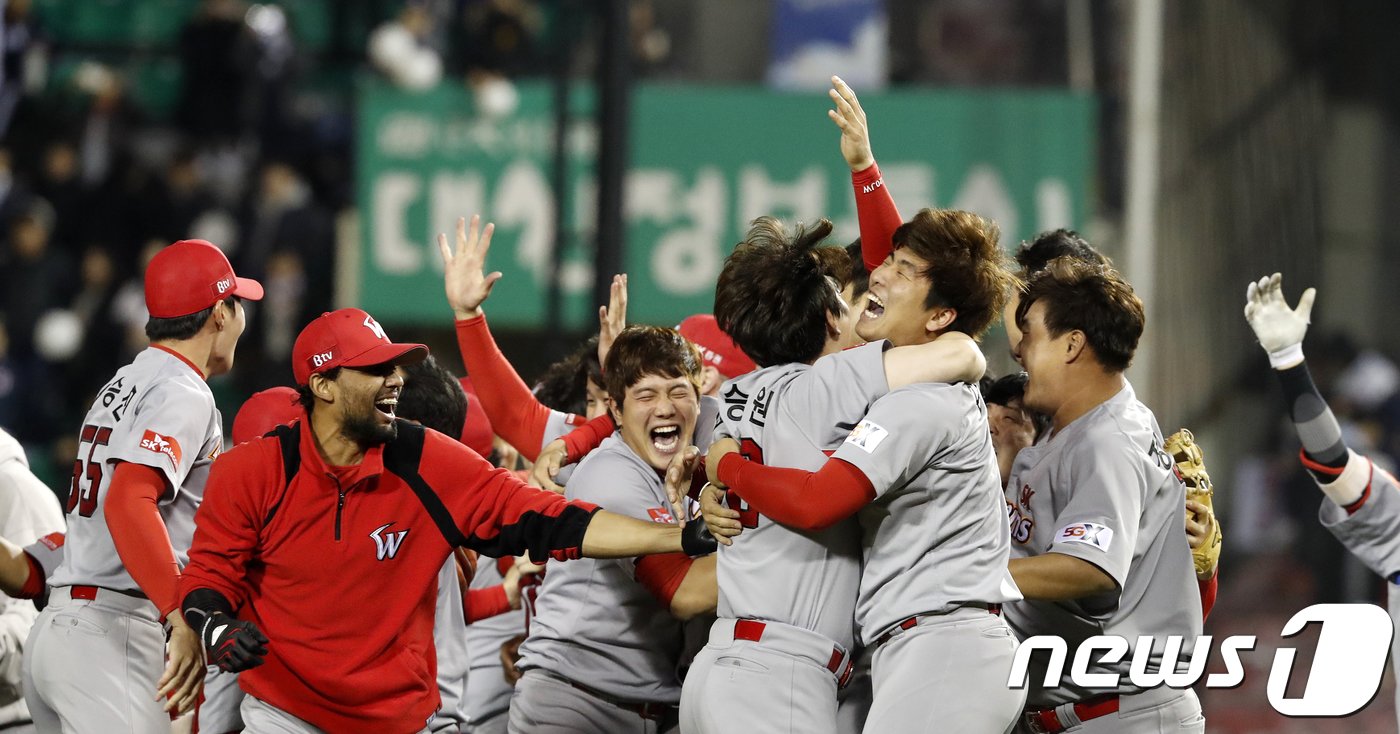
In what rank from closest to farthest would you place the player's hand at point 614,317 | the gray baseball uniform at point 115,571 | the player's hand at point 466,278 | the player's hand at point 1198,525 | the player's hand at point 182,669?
1. the player's hand at point 182,669
2. the player's hand at point 1198,525
3. the gray baseball uniform at point 115,571
4. the player's hand at point 466,278
5. the player's hand at point 614,317

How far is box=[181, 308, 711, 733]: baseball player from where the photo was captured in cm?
420

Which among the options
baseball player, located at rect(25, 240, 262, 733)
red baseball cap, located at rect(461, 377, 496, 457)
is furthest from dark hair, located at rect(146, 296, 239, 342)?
red baseball cap, located at rect(461, 377, 496, 457)

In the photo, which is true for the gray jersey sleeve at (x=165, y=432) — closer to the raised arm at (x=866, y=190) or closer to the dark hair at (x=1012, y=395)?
the raised arm at (x=866, y=190)

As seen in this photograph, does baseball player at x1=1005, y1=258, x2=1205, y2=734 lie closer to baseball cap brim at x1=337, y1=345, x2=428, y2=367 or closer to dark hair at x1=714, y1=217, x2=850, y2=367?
dark hair at x1=714, y1=217, x2=850, y2=367

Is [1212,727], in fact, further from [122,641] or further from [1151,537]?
[122,641]

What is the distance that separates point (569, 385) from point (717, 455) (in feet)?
6.60

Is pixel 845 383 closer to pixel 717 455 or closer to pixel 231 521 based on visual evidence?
pixel 717 455

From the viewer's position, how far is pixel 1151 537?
4.22m

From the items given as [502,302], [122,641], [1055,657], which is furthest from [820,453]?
[502,302]

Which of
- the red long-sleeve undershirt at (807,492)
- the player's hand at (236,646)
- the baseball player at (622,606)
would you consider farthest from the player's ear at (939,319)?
the player's hand at (236,646)

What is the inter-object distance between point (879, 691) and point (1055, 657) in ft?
2.33

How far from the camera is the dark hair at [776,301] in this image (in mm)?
4102

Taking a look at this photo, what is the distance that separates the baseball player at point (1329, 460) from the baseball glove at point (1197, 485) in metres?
0.35

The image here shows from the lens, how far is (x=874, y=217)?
15.0 ft
